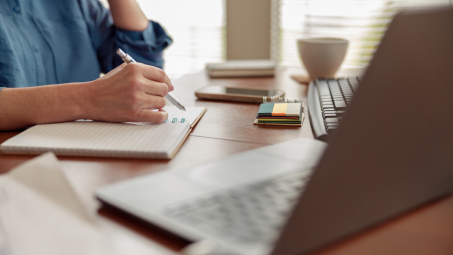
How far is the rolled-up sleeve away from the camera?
1213mm

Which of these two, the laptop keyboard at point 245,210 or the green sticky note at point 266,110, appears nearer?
the laptop keyboard at point 245,210

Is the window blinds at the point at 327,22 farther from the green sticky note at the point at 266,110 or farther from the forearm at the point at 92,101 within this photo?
the forearm at the point at 92,101

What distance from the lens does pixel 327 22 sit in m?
2.39

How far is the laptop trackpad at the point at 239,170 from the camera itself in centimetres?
43

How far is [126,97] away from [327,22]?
2.00 metres

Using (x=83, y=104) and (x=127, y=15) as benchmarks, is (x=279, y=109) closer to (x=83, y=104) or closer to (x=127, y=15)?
(x=83, y=104)

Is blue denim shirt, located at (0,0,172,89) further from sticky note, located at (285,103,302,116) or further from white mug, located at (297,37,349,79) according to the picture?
sticky note, located at (285,103,302,116)

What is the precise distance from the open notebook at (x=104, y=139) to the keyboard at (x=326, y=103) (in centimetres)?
24

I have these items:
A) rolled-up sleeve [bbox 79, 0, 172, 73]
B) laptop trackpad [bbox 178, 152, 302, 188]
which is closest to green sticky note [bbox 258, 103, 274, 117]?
laptop trackpad [bbox 178, 152, 302, 188]

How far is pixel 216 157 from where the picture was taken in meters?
0.57

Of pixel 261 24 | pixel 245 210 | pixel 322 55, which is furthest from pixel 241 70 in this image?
pixel 261 24

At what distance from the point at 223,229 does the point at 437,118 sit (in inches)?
10.1

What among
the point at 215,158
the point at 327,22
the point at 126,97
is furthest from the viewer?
the point at 327,22

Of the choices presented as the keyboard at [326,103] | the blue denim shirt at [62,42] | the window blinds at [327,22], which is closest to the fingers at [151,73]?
the keyboard at [326,103]
